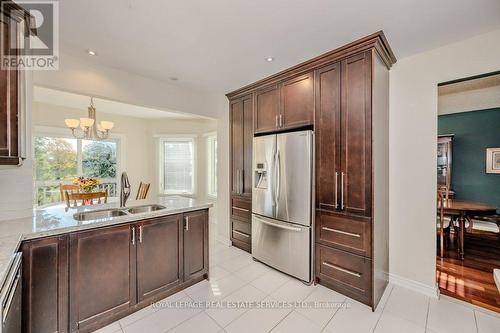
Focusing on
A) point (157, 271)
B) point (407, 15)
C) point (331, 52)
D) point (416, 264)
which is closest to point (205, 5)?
point (331, 52)

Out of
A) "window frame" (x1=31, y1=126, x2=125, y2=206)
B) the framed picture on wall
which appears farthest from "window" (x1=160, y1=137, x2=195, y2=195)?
the framed picture on wall

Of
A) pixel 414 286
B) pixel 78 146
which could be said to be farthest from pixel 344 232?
pixel 78 146

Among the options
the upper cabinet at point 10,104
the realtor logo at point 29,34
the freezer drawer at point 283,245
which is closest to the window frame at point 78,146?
the realtor logo at point 29,34

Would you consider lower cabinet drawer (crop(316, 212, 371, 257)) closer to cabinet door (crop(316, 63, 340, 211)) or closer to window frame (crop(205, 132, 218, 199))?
cabinet door (crop(316, 63, 340, 211))

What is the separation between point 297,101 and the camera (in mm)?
2732

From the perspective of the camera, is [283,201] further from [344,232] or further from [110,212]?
[110,212]

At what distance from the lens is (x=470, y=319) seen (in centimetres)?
196

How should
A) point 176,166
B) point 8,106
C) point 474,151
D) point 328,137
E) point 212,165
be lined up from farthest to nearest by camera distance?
point 176,166, point 212,165, point 474,151, point 328,137, point 8,106

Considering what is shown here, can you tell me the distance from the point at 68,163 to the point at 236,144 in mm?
4011

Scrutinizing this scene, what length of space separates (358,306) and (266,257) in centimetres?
118

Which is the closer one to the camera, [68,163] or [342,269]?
[342,269]

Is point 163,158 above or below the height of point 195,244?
above

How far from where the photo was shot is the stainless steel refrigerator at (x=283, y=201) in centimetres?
253

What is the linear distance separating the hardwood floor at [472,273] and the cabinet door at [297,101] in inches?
95.6
